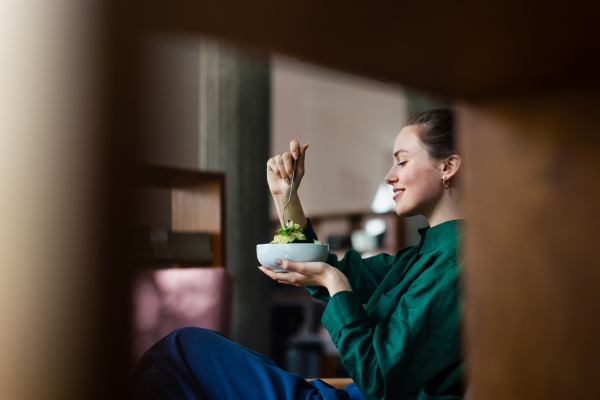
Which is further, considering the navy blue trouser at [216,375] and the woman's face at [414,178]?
the woman's face at [414,178]

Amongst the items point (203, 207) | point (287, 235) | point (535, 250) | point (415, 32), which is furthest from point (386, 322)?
point (203, 207)

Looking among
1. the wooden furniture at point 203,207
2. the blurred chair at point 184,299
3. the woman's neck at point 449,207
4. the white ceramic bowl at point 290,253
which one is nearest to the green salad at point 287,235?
the white ceramic bowl at point 290,253

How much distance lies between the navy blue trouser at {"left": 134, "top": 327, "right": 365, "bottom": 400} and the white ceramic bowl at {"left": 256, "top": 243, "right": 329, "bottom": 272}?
22cm

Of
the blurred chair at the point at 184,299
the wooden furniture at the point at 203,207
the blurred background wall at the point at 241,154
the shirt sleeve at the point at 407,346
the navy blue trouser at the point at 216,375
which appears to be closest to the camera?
the shirt sleeve at the point at 407,346

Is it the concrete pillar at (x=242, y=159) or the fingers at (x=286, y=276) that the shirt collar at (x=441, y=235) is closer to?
the fingers at (x=286, y=276)

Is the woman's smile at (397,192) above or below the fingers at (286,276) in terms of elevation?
above

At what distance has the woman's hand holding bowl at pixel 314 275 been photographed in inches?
39.1

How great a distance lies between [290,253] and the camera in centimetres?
104

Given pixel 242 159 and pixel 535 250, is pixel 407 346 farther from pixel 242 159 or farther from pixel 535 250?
pixel 242 159

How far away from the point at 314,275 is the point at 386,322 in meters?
0.18

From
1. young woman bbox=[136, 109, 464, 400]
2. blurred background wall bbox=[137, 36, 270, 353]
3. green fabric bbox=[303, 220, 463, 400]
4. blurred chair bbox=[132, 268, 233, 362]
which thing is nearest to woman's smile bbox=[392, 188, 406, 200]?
young woman bbox=[136, 109, 464, 400]

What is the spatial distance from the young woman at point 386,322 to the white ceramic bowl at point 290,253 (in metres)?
0.02

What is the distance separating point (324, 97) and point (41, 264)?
20.1 feet

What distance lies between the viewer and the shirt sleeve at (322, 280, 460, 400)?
90 centimetres
